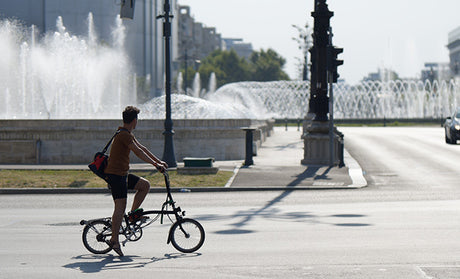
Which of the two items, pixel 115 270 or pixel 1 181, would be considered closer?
pixel 115 270

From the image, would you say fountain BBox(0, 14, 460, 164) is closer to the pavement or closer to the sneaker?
the pavement

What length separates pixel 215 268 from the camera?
8.01m

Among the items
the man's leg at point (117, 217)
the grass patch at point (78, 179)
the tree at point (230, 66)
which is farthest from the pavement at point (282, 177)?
the tree at point (230, 66)

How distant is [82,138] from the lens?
25.2 m

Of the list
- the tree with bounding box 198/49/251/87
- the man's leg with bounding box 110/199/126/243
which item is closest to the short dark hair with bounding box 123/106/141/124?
the man's leg with bounding box 110/199/126/243

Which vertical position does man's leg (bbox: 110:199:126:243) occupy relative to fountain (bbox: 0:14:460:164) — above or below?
below

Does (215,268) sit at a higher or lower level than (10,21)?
lower

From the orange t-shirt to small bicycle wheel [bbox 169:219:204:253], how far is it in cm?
93

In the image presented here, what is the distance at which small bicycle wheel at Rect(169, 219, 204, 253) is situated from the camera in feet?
29.4

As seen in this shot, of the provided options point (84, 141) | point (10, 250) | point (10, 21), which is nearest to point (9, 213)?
point (10, 250)

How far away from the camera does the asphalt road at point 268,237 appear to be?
26.0ft

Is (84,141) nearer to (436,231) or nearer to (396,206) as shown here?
(396,206)

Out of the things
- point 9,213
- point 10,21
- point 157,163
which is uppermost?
point 10,21

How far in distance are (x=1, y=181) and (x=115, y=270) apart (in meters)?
11.5
